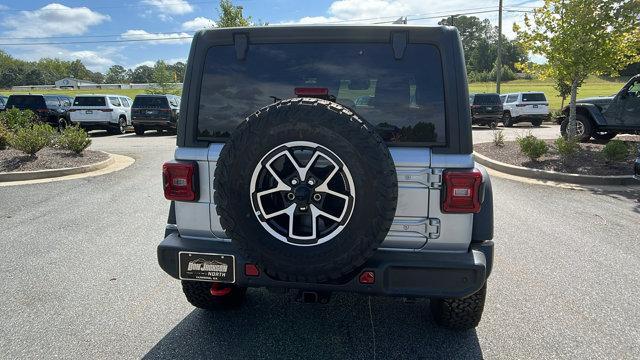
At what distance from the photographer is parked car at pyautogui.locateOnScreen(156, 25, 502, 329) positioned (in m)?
2.30

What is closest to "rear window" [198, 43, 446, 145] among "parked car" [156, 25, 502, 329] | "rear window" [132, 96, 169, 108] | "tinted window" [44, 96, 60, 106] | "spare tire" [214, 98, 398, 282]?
"parked car" [156, 25, 502, 329]

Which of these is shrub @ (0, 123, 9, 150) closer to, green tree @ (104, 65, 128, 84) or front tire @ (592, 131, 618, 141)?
front tire @ (592, 131, 618, 141)

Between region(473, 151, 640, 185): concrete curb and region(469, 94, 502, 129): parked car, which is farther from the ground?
region(469, 94, 502, 129): parked car

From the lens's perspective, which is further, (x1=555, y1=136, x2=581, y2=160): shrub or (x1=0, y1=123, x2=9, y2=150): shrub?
(x1=0, y1=123, x2=9, y2=150): shrub

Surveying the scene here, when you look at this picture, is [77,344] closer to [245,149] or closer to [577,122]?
[245,149]

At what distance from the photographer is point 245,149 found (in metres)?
2.34

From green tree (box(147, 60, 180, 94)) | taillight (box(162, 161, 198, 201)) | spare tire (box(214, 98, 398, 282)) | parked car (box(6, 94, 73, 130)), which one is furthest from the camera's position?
green tree (box(147, 60, 180, 94))

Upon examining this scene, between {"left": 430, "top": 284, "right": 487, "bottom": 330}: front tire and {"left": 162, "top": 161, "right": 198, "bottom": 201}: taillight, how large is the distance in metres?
1.81

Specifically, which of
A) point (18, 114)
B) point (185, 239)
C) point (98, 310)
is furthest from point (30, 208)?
point (18, 114)

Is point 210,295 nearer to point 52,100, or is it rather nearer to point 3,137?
point 3,137

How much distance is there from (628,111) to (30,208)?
14051 mm

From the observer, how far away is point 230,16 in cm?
2322

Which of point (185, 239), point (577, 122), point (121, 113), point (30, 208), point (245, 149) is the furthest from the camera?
point (121, 113)

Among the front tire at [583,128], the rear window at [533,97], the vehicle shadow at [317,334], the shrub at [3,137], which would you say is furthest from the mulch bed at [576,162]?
the shrub at [3,137]
